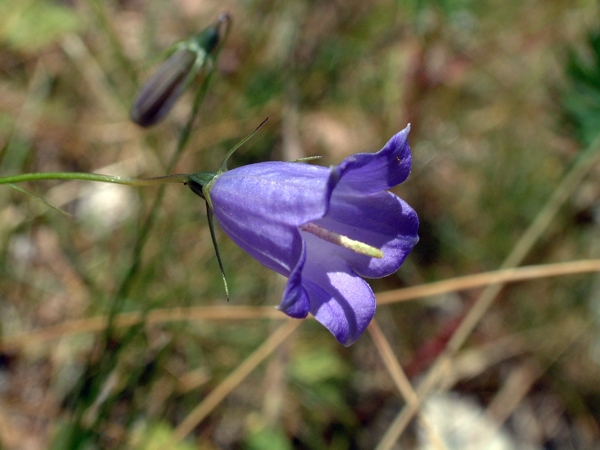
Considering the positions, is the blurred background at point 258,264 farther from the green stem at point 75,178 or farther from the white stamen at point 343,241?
the green stem at point 75,178

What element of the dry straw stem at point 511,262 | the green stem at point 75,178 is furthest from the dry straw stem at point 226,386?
the green stem at point 75,178

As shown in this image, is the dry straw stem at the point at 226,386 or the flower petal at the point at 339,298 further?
the dry straw stem at the point at 226,386

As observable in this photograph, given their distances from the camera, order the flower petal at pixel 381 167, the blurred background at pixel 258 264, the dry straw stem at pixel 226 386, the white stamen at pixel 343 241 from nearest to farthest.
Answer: the flower petal at pixel 381 167
the white stamen at pixel 343 241
the dry straw stem at pixel 226 386
the blurred background at pixel 258 264

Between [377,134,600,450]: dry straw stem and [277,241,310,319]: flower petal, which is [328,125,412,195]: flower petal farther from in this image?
[377,134,600,450]: dry straw stem

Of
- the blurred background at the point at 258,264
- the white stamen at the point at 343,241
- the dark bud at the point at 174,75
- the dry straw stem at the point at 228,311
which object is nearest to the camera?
the white stamen at the point at 343,241

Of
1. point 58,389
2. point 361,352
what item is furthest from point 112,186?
point 361,352

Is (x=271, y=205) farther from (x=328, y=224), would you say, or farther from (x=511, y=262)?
(x=511, y=262)

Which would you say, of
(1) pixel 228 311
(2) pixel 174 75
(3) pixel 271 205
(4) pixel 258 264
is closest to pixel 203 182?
(3) pixel 271 205

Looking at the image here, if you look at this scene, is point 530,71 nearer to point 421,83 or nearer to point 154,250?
point 421,83
